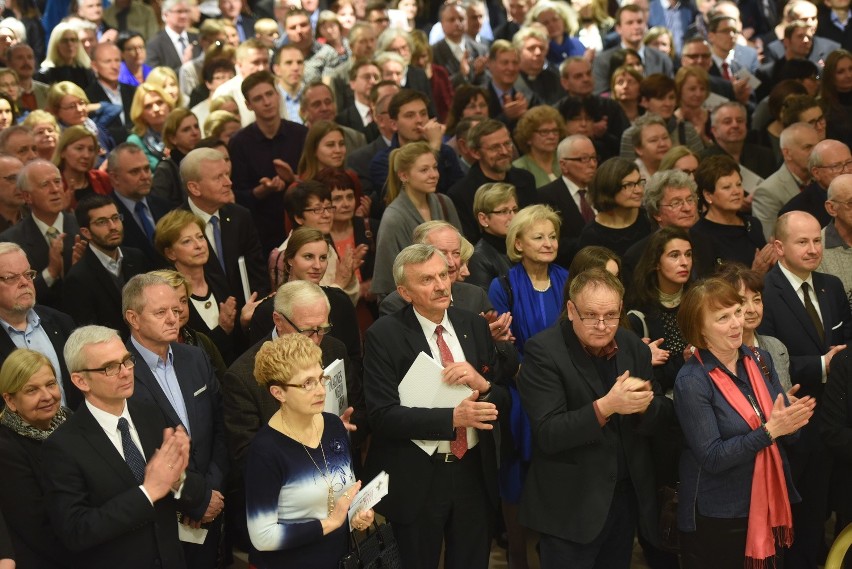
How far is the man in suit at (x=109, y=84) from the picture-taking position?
957cm

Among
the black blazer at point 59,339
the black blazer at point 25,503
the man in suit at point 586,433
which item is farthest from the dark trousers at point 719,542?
the black blazer at point 59,339

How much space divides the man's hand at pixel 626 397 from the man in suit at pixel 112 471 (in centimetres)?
155

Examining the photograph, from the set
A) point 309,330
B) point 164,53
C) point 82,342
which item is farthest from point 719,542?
point 164,53

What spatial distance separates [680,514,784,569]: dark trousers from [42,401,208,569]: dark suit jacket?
1982 millimetres

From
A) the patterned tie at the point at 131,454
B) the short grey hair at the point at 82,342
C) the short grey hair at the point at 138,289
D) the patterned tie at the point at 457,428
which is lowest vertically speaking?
the patterned tie at the point at 457,428

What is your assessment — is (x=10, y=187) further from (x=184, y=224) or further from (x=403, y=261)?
(x=403, y=261)

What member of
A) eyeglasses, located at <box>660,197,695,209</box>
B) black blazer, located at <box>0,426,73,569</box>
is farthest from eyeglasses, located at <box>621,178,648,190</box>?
black blazer, located at <box>0,426,73,569</box>

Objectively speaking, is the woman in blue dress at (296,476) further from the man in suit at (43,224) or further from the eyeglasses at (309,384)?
the man in suit at (43,224)

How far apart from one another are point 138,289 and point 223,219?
1762mm

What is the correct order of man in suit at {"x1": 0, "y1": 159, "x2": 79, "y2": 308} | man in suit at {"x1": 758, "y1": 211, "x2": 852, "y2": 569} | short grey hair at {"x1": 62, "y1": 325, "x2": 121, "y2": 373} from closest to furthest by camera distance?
short grey hair at {"x1": 62, "y1": 325, "x2": 121, "y2": 373}
man in suit at {"x1": 758, "y1": 211, "x2": 852, "y2": 569}
man in suit at {"x1": 0, "y1": 159, "x2": 79, "y2": 308}

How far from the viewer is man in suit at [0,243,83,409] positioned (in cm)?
509

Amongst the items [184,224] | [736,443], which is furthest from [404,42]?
[736,443]

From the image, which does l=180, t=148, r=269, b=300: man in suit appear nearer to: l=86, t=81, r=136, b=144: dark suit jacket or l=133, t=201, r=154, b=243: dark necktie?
l=133, t=201, r=154, b=243: dark necktie

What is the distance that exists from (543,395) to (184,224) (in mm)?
2210
